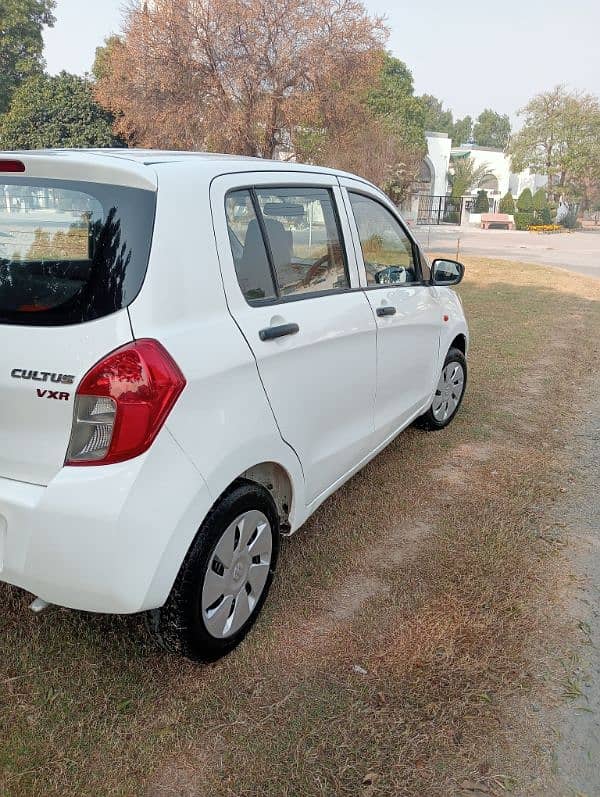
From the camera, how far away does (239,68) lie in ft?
58.3

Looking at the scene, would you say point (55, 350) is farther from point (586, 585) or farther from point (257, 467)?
point (586, 585)

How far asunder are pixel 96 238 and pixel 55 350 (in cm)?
41

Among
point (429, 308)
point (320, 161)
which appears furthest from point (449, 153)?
point (429, 308)

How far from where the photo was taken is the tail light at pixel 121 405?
196 centimetres

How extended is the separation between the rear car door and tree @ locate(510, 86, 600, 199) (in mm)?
57975

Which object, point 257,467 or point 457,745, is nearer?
point 457,745

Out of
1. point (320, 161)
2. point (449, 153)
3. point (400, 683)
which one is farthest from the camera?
point (449, 153)

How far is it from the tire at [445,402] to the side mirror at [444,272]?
646 millimetres

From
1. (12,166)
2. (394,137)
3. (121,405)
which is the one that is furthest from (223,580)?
(394,137)

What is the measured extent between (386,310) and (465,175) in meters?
60.6

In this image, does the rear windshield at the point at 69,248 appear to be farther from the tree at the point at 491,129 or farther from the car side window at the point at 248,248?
the tree at the point at 491,129

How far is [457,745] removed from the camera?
87.2 inches

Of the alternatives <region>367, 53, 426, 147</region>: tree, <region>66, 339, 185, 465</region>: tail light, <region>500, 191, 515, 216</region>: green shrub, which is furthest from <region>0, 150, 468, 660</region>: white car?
<region>500, 191, 515, 216</region>: green shrub

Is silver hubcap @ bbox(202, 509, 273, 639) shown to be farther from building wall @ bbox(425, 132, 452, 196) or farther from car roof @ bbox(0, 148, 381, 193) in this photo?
building wall @ bbox(425, 132, 452, 196)
